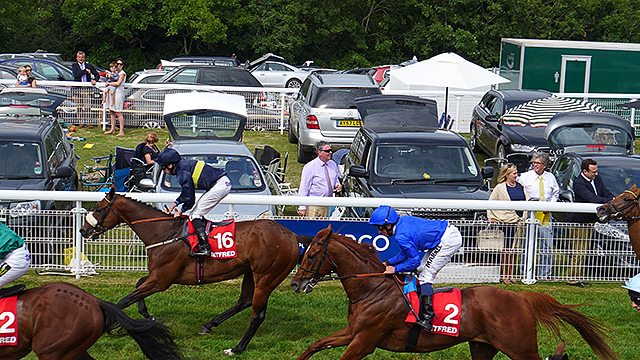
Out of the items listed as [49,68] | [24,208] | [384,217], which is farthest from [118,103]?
[384,217]

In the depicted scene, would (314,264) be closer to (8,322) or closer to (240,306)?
(240,306)

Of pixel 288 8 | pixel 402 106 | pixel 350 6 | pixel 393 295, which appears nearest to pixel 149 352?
pixel 393 295

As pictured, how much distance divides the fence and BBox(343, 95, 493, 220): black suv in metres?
0.44

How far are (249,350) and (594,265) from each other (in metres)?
4.93

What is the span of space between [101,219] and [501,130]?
11.1 meters

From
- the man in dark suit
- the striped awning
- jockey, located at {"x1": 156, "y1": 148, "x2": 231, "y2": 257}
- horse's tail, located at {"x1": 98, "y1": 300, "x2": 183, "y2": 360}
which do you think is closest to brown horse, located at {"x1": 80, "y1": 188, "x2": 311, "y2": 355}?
jockey, located at {"x1": 156, "y1": 148, "x2": 231, "y2": 257}

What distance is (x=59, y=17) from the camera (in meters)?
40.0

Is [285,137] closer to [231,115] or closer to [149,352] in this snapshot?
[231,115]

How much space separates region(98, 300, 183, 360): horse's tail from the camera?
6387 millimetres

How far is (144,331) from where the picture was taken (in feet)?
21.6

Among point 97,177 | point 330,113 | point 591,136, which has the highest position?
point 330,113

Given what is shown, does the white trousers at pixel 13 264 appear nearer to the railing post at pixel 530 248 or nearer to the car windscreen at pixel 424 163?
the car windscreen at pixel 424 163

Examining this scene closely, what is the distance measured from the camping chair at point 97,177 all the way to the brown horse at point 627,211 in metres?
8.94

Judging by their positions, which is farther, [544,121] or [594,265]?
[544,121]
